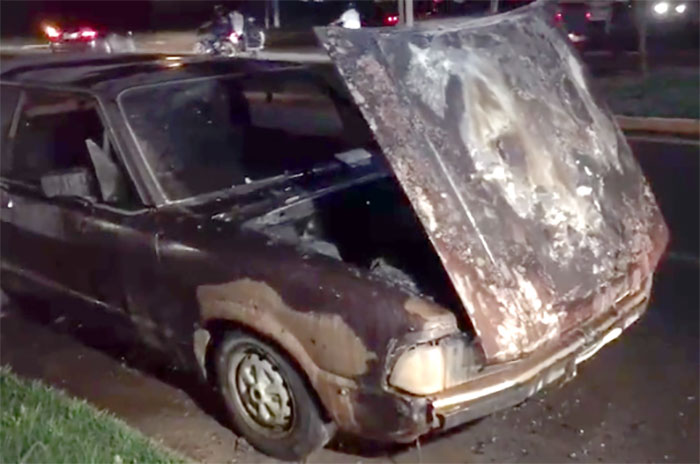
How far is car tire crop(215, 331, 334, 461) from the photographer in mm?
3826

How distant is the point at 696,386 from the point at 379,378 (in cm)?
199

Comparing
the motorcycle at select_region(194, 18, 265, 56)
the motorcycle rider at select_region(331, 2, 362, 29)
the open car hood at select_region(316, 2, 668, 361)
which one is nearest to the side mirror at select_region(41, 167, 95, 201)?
the open car hood at select_region(316, 2, 668, 361)

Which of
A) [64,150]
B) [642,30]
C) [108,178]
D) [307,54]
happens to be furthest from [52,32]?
[108,178]

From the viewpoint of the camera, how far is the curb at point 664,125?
10.2 metres

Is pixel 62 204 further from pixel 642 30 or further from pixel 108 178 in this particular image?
pixel 642 30

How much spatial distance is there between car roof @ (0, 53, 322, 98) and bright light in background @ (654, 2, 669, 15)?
11384 mm

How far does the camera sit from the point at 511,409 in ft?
14.8

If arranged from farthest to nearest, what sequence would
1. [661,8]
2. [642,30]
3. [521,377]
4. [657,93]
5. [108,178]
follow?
1. [642,30]
2. [661,8]
3. [657,93]
4. [108,178]
5. [521,377]

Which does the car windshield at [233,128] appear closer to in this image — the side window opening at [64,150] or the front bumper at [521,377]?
the side window opening at [64,150]

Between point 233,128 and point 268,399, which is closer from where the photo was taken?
point 268,399

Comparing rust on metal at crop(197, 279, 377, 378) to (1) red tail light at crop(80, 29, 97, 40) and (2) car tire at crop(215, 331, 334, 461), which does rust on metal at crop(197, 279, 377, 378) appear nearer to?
(2) car tire at crop(215, 331, 334, 461)

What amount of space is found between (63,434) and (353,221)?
1.69 m

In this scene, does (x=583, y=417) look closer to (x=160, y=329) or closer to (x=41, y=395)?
(x=160, y=329)

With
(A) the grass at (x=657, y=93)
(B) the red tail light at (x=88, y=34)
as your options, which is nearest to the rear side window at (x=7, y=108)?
(A) the grass at (x=657, y=93)
